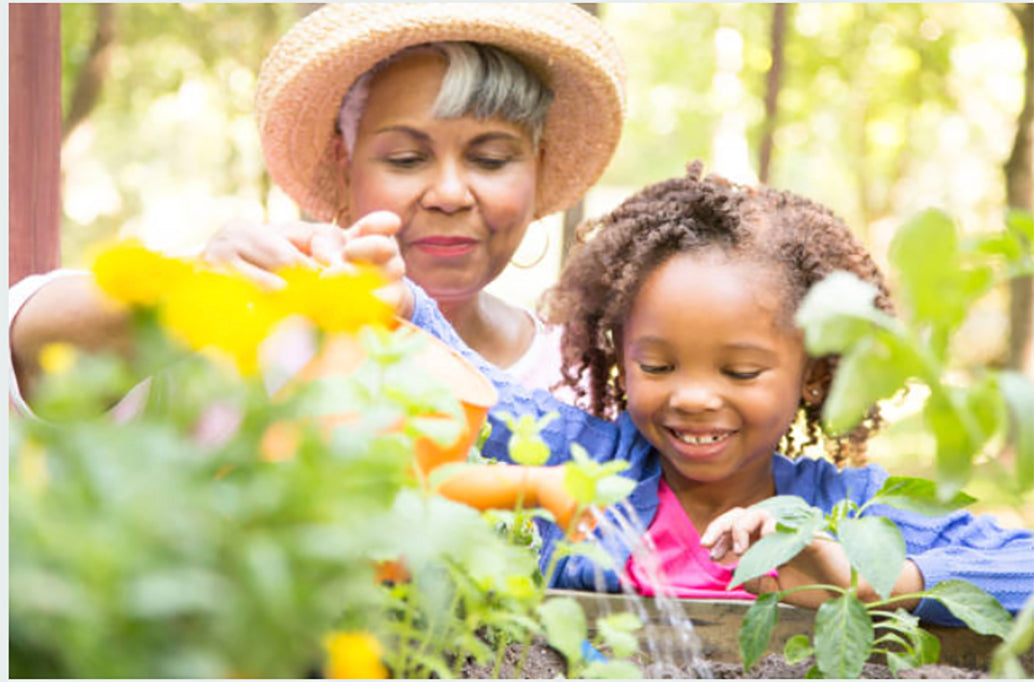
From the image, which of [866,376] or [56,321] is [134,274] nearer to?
[866,376]

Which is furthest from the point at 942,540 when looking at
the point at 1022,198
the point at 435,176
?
the point at 1022,198

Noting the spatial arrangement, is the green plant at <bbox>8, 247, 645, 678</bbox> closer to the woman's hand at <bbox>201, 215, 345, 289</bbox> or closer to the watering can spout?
the watering can spout

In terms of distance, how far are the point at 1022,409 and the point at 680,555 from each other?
1.22m

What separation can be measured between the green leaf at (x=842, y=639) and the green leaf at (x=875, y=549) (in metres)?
0.05

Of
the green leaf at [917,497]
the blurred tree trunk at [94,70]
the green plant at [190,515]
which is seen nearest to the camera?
the green plant at [190,515]

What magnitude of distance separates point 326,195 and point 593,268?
1094 millimetres

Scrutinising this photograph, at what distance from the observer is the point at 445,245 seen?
8.13 feet

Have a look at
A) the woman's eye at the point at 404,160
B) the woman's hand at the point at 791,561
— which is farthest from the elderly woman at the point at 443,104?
the woman's hand at the point at 791,561

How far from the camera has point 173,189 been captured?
62.4 ft

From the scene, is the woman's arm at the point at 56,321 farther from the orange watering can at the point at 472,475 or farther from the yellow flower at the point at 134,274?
the yellow flower at the point at 134,274

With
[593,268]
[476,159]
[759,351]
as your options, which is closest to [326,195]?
[476,159]

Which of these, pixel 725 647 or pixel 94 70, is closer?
pixel 725 647

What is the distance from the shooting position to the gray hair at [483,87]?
2.38 m

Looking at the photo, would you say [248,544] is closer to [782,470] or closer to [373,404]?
[373,404]
